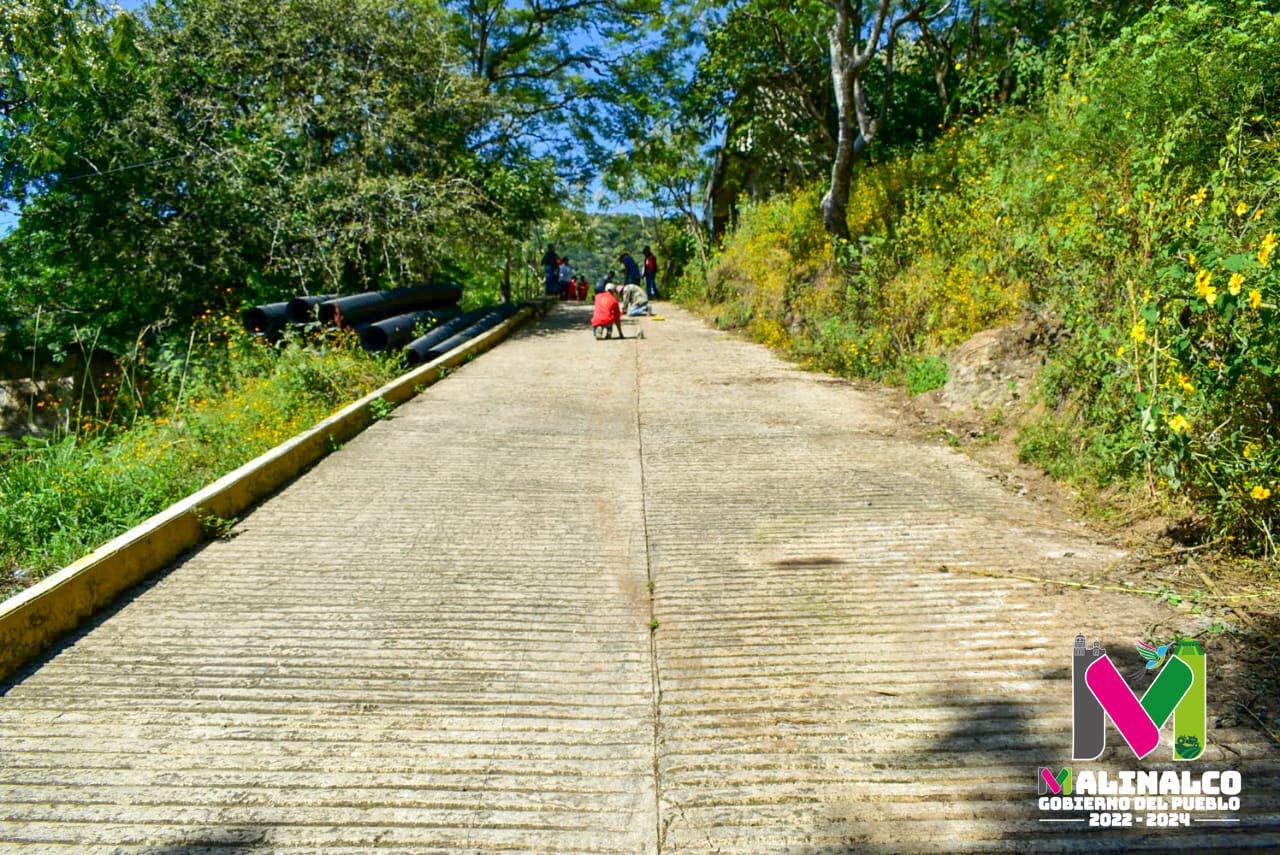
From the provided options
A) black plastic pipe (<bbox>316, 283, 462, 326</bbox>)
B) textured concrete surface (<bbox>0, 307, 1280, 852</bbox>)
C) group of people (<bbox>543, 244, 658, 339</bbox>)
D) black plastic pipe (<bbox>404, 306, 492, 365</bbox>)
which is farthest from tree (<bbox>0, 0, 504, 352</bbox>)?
textured concrete surface (<bbox>0, 307, 1280, 852</bbox>)

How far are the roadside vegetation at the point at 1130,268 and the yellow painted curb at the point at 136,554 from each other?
537 cm

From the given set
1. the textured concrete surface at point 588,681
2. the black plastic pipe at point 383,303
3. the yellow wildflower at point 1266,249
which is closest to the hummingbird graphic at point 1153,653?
the textured concrete surface at point 588,681

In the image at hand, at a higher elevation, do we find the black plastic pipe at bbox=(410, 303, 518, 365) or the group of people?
the group of people

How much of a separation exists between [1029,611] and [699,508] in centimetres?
217

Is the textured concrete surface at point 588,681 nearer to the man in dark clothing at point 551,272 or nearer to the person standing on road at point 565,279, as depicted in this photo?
the man in dark clothing at point 551,272

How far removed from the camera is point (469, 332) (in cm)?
1346

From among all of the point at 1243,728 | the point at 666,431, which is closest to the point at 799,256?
the point at 666,431

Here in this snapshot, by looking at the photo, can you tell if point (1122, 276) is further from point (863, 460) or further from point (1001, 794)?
point (1001, 794)

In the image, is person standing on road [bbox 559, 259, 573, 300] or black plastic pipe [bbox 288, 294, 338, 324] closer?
black plastic pipe [bbox 288, 294, 338, 324]

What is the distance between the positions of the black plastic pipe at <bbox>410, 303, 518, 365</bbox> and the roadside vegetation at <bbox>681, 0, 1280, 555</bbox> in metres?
5.26

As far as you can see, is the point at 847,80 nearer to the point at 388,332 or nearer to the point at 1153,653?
the point at 388,332

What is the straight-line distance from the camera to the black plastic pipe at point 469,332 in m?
11.5

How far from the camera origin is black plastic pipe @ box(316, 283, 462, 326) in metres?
11.1

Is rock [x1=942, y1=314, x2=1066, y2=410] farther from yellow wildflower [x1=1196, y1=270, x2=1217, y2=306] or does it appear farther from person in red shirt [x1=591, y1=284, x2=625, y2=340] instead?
person in red shirt [x1=591, y1=284, x2=625, y2=340]
